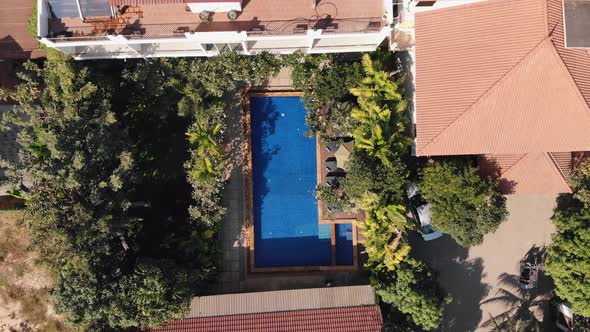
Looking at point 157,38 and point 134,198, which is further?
point 134,198

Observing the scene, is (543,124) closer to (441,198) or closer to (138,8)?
(441,198)

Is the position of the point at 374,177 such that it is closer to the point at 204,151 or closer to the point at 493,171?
the point at 493,171

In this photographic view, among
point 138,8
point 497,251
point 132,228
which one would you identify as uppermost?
point 138,8

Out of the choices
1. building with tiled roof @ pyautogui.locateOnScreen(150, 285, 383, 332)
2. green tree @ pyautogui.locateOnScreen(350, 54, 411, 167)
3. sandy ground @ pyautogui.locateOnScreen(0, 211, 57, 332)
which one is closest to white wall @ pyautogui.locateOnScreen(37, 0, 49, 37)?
sandy ground @ pyautogui.locateOnScreen(0, 211, 57, 332)

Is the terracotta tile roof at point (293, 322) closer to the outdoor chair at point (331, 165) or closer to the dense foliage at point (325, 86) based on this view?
the outdoor chair at point (331, 165)

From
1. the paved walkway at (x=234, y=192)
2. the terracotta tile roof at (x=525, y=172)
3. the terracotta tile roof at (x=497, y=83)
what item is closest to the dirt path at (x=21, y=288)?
the paved walkway at (x=234, y=192)

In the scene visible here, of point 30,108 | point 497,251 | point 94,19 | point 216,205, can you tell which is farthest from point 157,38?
point 497,251

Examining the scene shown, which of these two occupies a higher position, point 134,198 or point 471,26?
point 471,26
